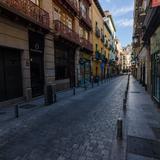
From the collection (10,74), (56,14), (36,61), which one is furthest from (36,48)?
(56,14)

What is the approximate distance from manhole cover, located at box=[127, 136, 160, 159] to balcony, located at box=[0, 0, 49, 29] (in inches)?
345

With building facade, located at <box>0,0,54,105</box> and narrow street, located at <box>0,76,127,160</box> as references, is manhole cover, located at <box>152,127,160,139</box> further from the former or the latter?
building facade, located at <box>0,0,54,105</box>

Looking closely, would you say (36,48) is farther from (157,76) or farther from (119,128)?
(119,128)

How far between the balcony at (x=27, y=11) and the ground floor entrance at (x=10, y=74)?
7.38 ft

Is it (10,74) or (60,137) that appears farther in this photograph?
(10,74)

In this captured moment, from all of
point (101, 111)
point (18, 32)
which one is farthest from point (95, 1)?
point (101, 111)

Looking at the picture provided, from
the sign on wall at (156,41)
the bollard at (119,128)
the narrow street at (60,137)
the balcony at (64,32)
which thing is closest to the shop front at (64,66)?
the balcony at (64,32)

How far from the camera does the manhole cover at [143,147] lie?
486 cm

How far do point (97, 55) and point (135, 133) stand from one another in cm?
2990

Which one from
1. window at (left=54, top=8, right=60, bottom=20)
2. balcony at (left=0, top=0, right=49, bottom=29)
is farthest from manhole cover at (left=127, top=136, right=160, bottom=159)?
window at (left=54, top=8, right=60, bottom=20)

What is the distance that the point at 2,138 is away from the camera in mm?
5891

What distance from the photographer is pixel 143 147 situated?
17.1 feet

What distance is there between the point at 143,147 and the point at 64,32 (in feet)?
49.9

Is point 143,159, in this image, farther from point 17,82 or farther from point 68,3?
point 68,3
